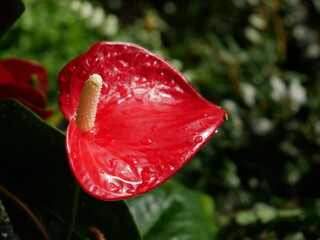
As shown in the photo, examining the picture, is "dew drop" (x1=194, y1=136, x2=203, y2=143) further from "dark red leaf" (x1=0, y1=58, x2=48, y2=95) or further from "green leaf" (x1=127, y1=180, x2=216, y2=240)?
"green leaf" (x1=127, y1=180, x2=216, y2=240)

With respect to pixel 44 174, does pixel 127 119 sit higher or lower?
higher

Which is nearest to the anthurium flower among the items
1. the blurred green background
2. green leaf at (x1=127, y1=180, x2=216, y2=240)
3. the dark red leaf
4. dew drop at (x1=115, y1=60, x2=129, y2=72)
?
dew drop at (x1=115, y1=60, x2=129, y2=72)

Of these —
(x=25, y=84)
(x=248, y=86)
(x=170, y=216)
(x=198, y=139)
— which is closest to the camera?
(x=198, y=139)

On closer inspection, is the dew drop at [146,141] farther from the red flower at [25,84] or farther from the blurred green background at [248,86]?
the blurred green background at [248,86]

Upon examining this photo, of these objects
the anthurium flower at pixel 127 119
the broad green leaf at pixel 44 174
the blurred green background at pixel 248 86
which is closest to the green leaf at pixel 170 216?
the blurred green background at pixel 248 86

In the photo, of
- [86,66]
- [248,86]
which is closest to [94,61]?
[86,66]

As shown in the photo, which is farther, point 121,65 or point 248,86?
point 248,86

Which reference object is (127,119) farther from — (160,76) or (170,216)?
(170,216)

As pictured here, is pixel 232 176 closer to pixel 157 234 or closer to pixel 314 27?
pixel 157 234
